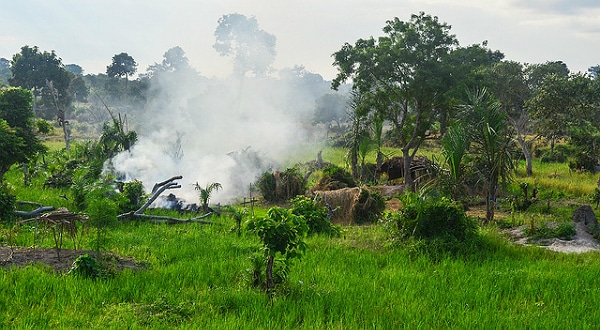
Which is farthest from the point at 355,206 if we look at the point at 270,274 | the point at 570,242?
the point at 270,274

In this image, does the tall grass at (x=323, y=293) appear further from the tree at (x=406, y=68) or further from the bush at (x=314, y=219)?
the tree at (x=406, y=68)

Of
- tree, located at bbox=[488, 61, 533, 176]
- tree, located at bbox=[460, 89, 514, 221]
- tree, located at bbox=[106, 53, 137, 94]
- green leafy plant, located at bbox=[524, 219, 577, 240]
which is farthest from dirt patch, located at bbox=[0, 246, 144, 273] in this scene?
tree, located at bbox=[106, 53, 137, 94]

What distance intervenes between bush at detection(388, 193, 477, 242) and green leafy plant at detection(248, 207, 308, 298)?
4300mm

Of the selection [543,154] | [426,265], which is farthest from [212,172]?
[543,154]

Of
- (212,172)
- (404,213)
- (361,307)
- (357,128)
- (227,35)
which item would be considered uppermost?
(227,35)

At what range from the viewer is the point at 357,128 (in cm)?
2205

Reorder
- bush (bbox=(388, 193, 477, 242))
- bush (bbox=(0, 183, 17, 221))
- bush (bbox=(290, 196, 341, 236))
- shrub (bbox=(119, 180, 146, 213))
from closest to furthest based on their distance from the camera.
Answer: bush (bbox=(388, 193, 477, 242)) < bush (bbox=(0, 183, 17, 221)) < bush (bbox=(290, 196, 341, 236)) < shrub (bbox=(119, 180, 146, 213))

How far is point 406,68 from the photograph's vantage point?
19.8m

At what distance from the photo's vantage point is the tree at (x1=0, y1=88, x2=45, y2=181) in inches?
602

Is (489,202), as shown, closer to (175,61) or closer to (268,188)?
(268,188)

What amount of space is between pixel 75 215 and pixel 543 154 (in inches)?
1175

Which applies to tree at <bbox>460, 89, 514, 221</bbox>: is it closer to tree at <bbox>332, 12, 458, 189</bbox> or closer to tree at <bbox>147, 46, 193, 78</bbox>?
tree at <bbox>332, 12, 458, 189</bbox>

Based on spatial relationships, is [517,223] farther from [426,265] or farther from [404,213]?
[426,265]

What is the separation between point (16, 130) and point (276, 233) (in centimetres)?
1353
